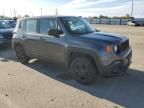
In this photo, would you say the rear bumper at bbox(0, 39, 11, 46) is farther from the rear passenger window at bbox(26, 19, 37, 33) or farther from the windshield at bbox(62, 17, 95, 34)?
the windshield at bbox(62, 17, 95, 34)

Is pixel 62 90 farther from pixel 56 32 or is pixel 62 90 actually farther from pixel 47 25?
pixel 47 25

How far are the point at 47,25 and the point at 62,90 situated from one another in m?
2.36

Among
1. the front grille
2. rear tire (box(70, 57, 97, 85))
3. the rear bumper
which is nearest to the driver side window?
rear tire (box(70, 57, 97, 85))

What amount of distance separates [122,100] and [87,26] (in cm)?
294

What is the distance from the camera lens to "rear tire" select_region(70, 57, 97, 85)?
547 centimetres

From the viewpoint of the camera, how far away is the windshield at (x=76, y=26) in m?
6.11

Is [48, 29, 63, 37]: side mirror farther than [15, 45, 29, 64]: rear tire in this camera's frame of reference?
No

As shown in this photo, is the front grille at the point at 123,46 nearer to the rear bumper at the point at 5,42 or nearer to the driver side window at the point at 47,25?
the driver side window at the point at 47,25

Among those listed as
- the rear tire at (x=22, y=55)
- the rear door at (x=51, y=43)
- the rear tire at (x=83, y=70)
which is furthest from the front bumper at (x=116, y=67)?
the rear tire at (x=22, y=55)

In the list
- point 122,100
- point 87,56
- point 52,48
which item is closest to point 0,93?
point 52,48

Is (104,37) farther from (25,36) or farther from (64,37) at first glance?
(25,36)

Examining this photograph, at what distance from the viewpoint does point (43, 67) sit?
25.2 feet

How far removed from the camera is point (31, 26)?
7.43m

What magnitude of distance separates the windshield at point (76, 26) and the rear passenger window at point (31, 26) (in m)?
1.34
